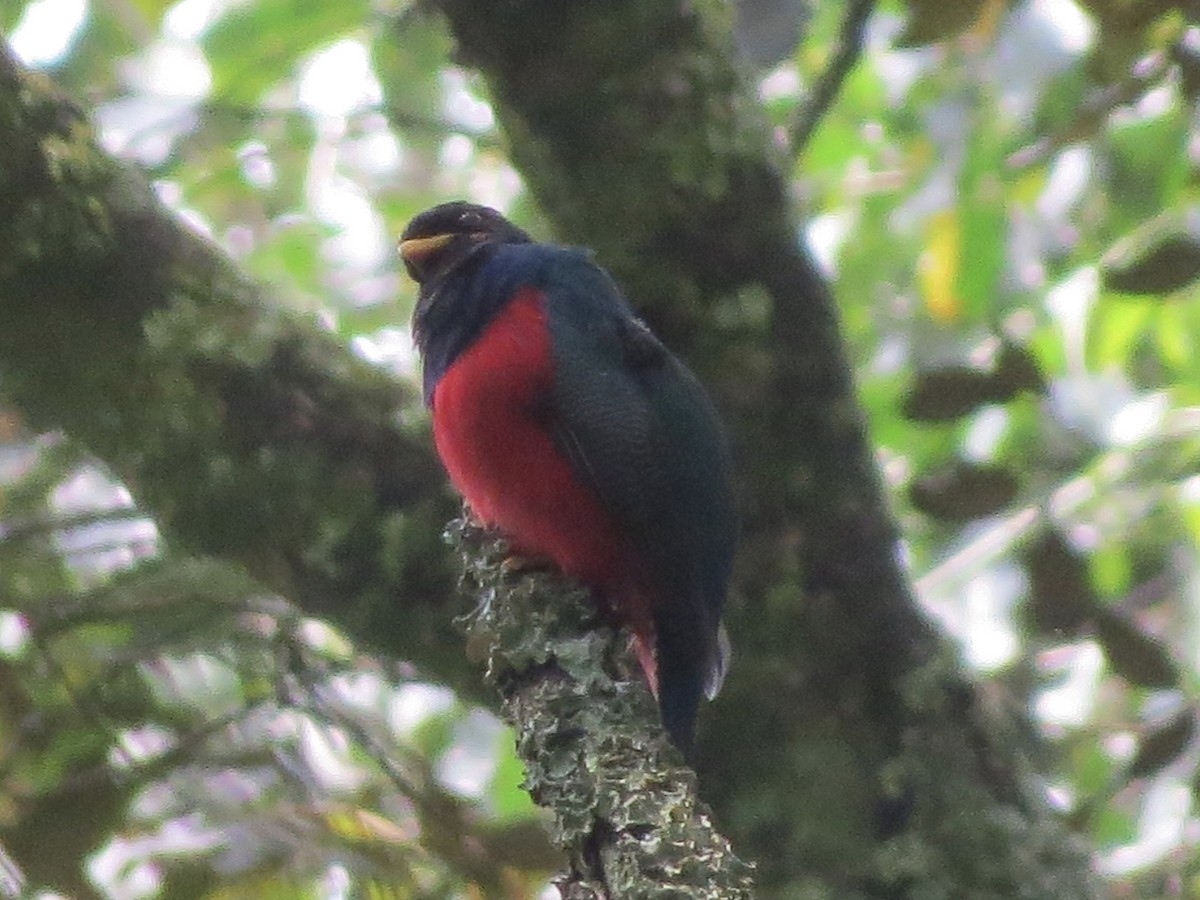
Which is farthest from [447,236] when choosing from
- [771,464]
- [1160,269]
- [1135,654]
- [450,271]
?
[1135,654]

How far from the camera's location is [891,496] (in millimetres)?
3506

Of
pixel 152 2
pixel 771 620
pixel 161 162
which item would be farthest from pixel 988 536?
pixel 152 2

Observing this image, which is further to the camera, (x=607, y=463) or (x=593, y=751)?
(x=607, y=463)

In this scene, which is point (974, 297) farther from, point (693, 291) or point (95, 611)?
point (95, 611)

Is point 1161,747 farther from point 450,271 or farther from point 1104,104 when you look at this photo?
point 450,271

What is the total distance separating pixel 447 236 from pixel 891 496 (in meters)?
1.05

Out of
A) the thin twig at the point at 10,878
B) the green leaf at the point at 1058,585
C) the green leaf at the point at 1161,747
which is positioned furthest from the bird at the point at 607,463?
the thin twig at the point at 10,878

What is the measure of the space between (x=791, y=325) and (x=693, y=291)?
19 cm

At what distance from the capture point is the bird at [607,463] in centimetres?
264

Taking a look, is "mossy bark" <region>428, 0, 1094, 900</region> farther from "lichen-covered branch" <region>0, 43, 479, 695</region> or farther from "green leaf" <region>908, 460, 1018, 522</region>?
"lichen-covered branch" <region>0, 43, 479, 695</region>

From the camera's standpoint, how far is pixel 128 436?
117 inches

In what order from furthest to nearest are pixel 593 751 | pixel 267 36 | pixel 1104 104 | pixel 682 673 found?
pixel 267 36
pixel 1104 104
pixel 682 673
pixel 593 751

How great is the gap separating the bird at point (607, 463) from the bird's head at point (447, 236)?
41cm

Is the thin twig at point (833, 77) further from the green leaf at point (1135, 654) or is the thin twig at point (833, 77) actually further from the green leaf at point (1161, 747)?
the green leaf at point (1161, 747)
